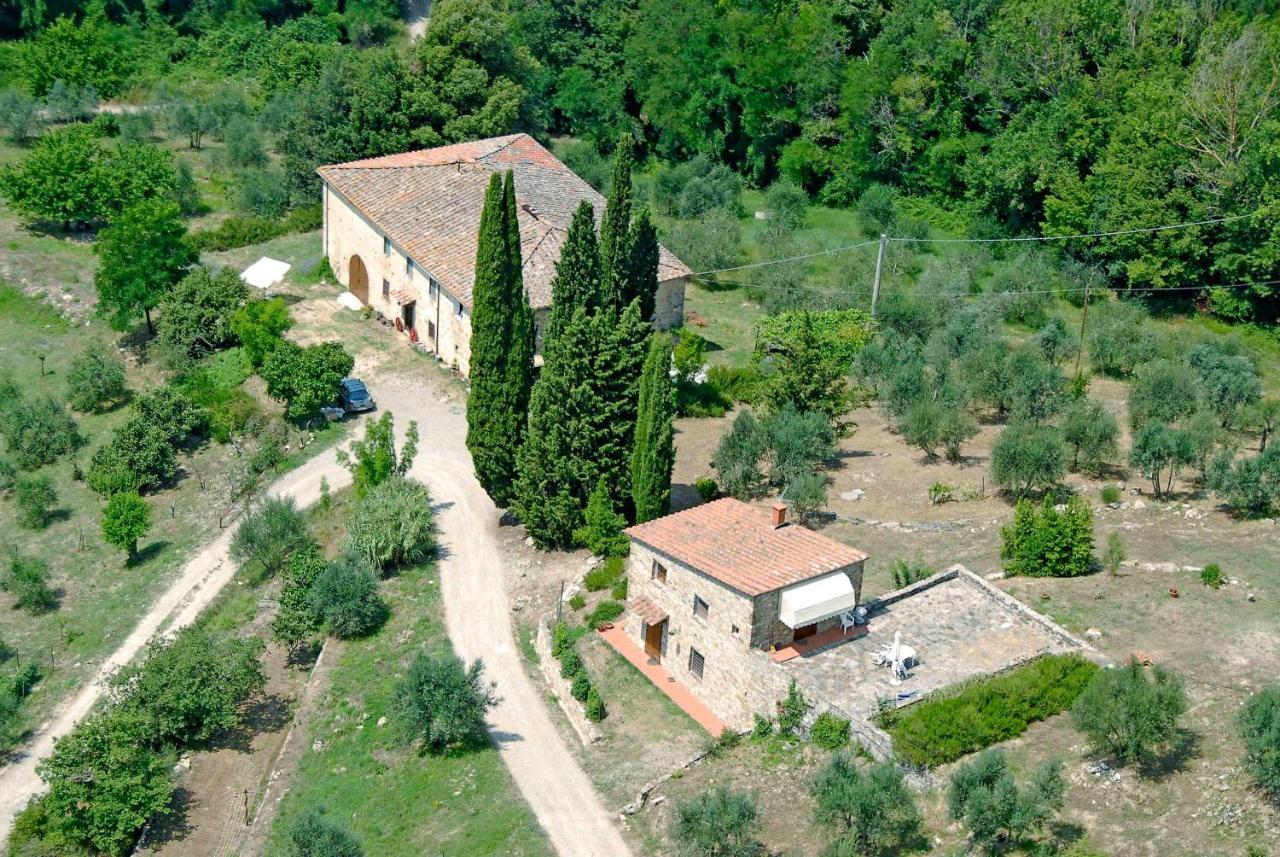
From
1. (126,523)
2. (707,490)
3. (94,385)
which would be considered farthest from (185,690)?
(94,385)

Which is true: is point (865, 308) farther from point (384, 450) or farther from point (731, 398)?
point (384, 450)

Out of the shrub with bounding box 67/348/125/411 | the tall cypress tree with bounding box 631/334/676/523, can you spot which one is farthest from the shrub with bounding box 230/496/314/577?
the shrub with bounding box 67/348/125/411

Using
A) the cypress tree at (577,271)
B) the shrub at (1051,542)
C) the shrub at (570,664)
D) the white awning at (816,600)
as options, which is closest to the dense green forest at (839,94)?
the shrub at (1051,542)

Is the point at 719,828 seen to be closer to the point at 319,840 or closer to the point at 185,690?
the point at 319,840

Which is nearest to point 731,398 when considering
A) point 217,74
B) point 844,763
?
point 844,763

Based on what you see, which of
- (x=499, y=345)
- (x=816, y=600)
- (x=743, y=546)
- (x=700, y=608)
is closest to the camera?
(x=816, y=600)

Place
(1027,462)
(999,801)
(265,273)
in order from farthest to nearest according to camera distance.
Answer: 1. (265,273)
2. (1027,462)
3. (999,801)
